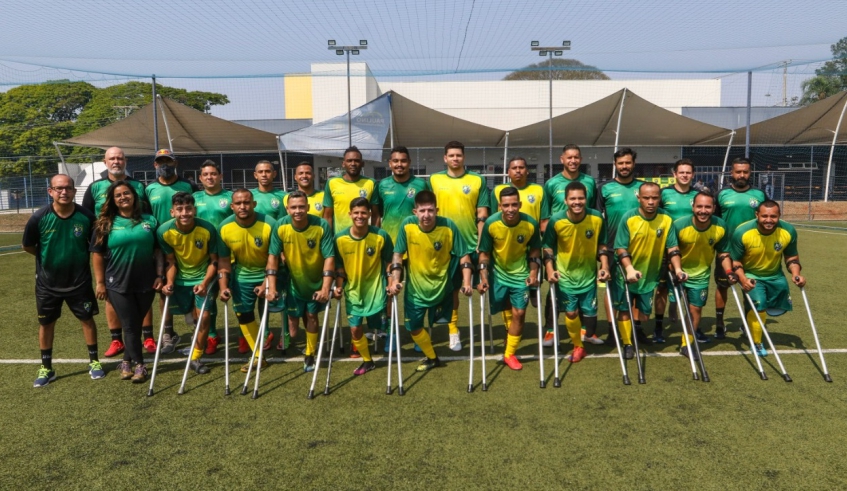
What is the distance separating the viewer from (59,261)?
16.3ft

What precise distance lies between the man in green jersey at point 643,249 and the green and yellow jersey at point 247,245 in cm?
340

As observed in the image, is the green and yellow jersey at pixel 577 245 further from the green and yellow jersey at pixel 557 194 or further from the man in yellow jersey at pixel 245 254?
the man in yellow jersey at pixel 245 254

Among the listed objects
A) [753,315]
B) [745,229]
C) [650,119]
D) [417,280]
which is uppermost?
[650,119]

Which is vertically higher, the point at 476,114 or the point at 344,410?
the point at 476,114

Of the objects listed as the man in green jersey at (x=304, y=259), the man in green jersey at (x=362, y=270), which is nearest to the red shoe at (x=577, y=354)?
the man in green jersey at (x=362, y=270)

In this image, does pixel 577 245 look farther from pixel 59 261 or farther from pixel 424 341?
pixel 59 261

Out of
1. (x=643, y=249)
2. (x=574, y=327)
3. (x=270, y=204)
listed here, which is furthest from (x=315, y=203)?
(x=643, y=249)

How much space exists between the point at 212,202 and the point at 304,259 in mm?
1517

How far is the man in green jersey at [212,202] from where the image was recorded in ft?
18.9

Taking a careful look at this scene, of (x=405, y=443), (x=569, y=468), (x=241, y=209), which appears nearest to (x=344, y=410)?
(x=405, y=443)

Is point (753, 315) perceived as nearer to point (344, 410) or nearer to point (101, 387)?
point (344, 410)

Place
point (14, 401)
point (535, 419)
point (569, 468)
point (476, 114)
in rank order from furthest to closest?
point (476, 114), point (14, 401), point (535, 419), point (569, 468)

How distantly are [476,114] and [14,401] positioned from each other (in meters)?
Result: 28.8

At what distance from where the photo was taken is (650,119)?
22531mm
